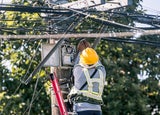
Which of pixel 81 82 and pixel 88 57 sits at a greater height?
pixel 88 57

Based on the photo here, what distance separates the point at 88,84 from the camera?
22.3 ft

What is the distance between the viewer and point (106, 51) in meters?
16.7

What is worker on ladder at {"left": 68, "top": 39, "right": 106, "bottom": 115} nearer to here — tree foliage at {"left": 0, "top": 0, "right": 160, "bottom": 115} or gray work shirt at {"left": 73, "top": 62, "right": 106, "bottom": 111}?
gray work shirt at {"left": 73, "top": 62, "right": 106, "bottom": 111}

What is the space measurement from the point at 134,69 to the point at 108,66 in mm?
1266

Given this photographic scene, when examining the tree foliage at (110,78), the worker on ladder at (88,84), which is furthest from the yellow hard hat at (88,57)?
the tree foliage at (110,78)

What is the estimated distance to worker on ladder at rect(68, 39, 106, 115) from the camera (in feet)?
22.4

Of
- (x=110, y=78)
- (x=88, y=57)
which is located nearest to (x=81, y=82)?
(x=88, y=57)

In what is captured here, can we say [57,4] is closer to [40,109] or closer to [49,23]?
[49,23]

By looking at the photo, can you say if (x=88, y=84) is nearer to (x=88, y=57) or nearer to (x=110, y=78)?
(x=88, y=57)

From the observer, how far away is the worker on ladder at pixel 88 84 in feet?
22.4

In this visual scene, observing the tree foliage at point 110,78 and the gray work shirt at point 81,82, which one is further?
the tree foliage at point 110,78

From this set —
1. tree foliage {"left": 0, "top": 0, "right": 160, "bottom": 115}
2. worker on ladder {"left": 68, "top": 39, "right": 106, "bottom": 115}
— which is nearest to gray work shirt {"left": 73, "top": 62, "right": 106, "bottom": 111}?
worker on ladder {"left": 68, "top": 39, "right": 106, "bottom": 115}

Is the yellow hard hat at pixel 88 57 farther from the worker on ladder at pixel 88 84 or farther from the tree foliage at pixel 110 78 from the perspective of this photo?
the tree foliage at pixel 110 78

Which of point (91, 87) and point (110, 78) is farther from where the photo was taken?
point (110, 78)
